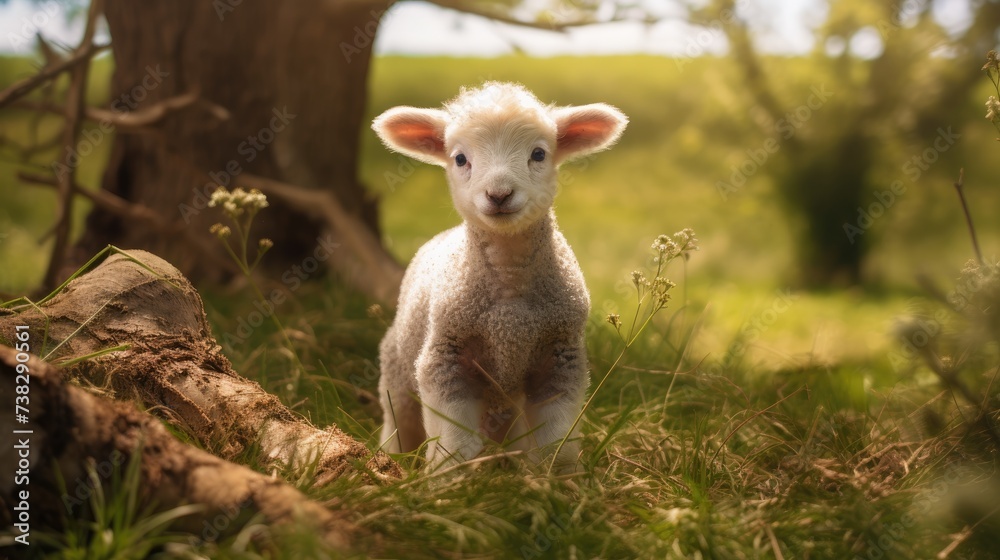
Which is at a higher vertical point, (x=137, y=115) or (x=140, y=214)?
(x=137, y=115)

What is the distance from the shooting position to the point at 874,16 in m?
8.19

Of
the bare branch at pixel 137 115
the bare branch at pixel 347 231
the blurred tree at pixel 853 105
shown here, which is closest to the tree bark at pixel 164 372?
the bare branch at pixel 137 115

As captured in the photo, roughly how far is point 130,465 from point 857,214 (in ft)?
26.7

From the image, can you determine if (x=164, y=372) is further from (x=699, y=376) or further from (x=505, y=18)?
(x=505, y=18)

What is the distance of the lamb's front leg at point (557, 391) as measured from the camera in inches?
121

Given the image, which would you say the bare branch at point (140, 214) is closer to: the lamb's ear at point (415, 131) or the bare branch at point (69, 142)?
the bare branch at point (69, 142)

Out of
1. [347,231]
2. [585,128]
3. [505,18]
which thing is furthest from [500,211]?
[347,231]

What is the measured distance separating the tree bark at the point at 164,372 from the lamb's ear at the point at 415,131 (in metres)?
1.05

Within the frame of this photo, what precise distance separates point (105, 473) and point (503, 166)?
1600 mm

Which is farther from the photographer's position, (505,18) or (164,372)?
(505,18)

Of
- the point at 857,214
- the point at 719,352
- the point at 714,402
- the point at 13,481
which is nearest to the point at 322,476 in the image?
the point at 13,481

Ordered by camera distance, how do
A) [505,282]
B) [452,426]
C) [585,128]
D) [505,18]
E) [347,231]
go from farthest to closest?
[347,231]
[505,18]
[585,128]
[505,282]
[452,426]

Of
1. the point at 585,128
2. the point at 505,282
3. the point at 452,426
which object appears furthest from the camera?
the point at 585,128

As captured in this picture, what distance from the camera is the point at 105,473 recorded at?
2246 millimetres
